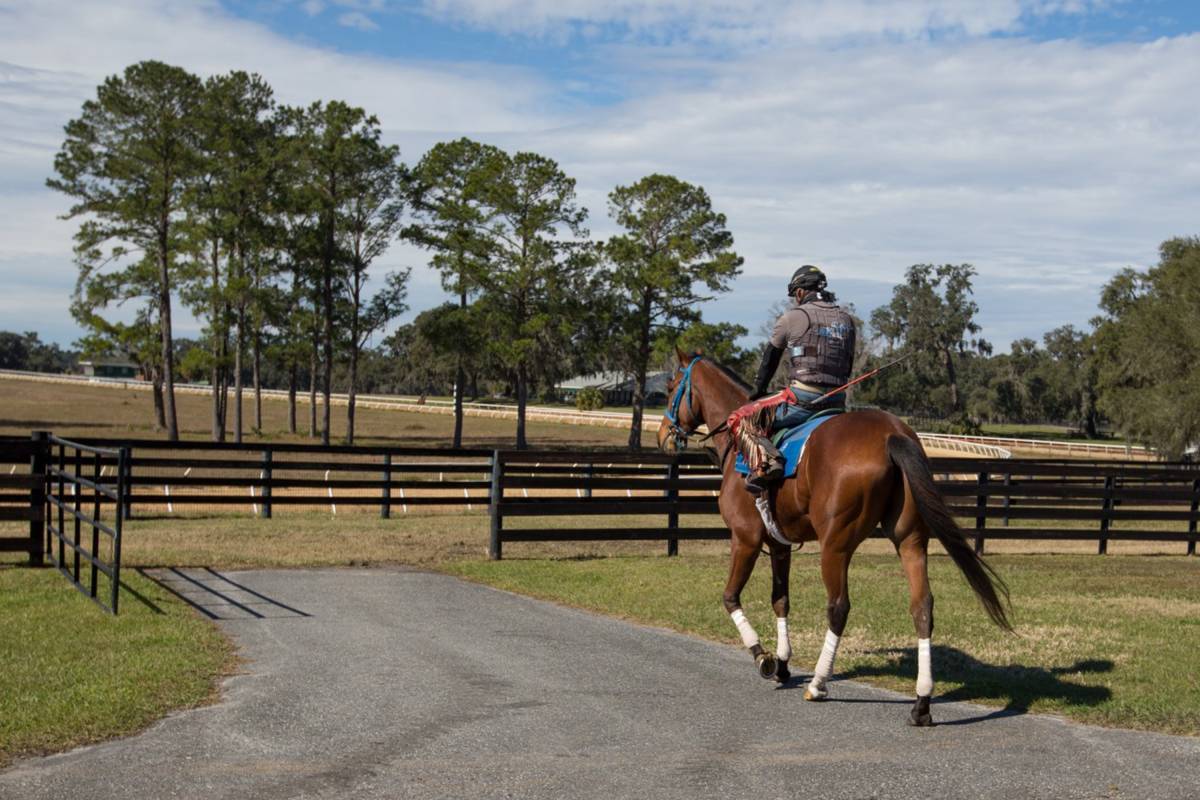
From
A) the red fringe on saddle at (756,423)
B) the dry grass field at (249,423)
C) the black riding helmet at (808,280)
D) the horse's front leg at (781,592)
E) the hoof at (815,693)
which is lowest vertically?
the dry grass field at (249,423)

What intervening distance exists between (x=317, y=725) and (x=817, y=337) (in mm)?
4306

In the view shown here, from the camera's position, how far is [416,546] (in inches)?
711

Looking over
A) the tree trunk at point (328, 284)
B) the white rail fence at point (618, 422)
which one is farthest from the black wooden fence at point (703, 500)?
the tree trunk at point (328, 284)

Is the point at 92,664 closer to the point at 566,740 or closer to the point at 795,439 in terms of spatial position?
the point at 566,740

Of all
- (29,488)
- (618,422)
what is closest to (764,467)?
(29,488)

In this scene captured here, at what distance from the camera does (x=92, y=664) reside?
874 cm

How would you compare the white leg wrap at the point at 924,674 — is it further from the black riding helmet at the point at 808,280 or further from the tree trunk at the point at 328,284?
the tree trunk at the point at 328,284

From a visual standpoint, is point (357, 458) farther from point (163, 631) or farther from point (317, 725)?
point (317, 725)

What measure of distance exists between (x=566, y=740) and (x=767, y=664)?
2203 mm

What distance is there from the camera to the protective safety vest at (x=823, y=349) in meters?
8.49

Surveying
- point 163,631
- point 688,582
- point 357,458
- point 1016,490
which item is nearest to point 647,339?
point 357,458

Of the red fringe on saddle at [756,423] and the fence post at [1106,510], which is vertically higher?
the red fringe on saddle at [756,423]

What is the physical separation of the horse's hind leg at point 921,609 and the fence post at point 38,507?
10.5 metres

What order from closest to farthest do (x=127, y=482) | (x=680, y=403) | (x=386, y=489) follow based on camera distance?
(x=680, y=403), (x=127, y=482), (x=386, y=489)
